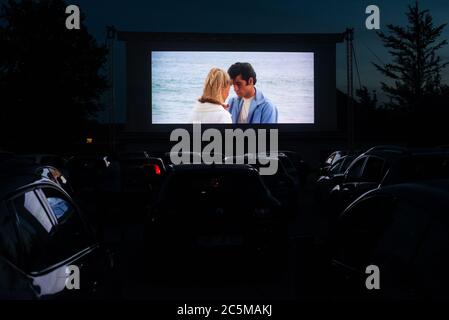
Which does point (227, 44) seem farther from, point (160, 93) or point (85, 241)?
point (85, 241)

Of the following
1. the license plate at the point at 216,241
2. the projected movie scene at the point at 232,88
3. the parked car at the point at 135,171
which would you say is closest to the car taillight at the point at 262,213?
the license plate at the point at 216,241

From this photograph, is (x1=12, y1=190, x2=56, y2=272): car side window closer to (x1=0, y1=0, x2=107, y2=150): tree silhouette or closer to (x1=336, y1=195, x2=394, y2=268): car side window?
(x1=336, y1=195, x2=394, y2=268): car side window

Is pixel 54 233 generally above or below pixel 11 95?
below

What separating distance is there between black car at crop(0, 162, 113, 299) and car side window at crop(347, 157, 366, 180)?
772 centimetres

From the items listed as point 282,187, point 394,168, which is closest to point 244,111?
point 282,187

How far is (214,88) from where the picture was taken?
129 ft

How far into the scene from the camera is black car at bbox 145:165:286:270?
830 centimetres

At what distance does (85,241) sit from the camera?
15.6ft

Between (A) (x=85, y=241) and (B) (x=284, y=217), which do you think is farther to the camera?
(B) (x=284, y=217)

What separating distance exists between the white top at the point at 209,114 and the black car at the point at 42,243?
3407 cm

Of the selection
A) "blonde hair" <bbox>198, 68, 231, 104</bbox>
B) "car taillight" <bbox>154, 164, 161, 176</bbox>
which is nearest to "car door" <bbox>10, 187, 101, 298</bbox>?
"car taillight" <bbox>154, 164, 161, 176</bbox>

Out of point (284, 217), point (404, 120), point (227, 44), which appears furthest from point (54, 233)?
point (404, 120)
